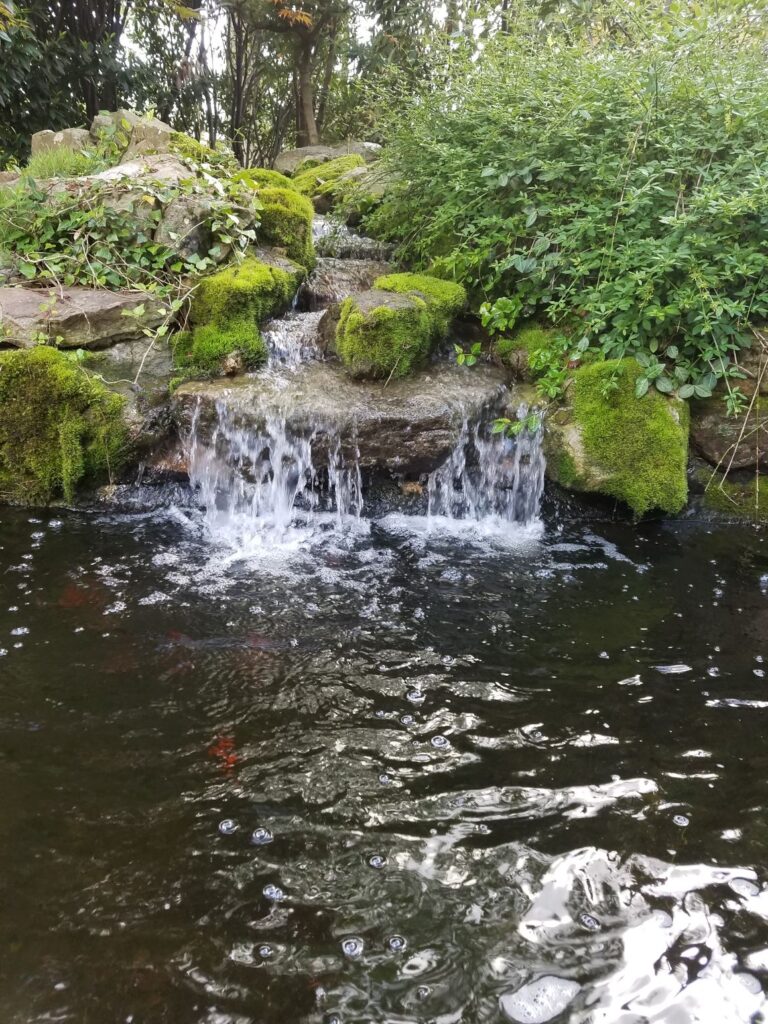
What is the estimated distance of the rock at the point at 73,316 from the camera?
510 centimetres

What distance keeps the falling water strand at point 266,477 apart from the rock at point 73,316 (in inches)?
51.1

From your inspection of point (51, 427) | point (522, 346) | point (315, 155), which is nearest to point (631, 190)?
point (522, 346)

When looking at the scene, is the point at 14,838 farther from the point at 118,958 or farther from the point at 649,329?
the point at 649,329

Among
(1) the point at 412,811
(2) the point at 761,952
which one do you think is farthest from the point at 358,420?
(2) the point at 761,952

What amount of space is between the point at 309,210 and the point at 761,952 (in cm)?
752

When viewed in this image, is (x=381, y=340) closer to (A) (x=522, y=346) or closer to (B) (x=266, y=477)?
(A) (x=522, y=346)

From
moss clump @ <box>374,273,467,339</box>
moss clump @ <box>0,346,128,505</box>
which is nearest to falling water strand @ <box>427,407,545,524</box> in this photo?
moss clump @ <box>374,273,467,339</box>

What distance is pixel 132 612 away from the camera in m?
3.49

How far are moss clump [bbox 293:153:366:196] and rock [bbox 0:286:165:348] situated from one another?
15.7 feet

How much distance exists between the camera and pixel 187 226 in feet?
19.7

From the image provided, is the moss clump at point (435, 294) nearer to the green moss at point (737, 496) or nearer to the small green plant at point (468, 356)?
the small green plant at point (468, 356)

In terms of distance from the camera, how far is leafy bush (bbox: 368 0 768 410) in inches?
180

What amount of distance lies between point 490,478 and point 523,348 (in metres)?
1.33

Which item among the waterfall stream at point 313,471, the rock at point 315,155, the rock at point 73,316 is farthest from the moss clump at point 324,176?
the waterfall stream at point 313,471
